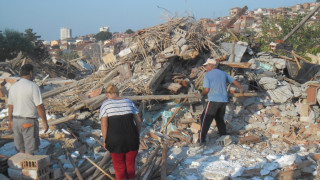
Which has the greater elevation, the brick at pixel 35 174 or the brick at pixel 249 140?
the brick at pixel 35 174

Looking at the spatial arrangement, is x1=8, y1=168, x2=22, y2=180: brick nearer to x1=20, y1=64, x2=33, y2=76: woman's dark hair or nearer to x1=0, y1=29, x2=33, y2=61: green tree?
x1=20, y1=64, x2=33, y2=76: woman's dark hair

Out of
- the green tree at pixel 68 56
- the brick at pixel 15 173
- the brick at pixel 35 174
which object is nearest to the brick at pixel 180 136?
the brick at pixel 35 174

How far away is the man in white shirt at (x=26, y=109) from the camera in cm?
459

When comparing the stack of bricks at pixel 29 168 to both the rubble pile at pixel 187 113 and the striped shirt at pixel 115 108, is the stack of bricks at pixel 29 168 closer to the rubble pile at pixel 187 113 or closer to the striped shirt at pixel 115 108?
the rubble pile at pixel 187 113

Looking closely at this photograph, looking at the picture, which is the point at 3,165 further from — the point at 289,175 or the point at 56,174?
the point at 289,175

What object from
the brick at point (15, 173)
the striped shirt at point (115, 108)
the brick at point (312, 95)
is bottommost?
the brick at point (15, 173)

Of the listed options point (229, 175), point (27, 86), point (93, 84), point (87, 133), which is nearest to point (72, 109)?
point (87, 133)

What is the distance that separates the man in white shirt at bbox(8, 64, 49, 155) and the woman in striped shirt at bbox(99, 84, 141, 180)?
1.15 meters

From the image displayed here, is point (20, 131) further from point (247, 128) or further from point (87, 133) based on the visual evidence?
point (247, 128)

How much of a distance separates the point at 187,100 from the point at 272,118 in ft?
7.47

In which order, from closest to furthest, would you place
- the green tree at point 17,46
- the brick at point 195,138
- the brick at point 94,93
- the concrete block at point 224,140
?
the concrete block at point 224,140 < the brick at point 195,138 < the brick at point 94,93 < the green tree at point 17,46

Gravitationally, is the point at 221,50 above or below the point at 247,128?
above

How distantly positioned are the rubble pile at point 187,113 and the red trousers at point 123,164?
0.52m

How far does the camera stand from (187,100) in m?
7.93
